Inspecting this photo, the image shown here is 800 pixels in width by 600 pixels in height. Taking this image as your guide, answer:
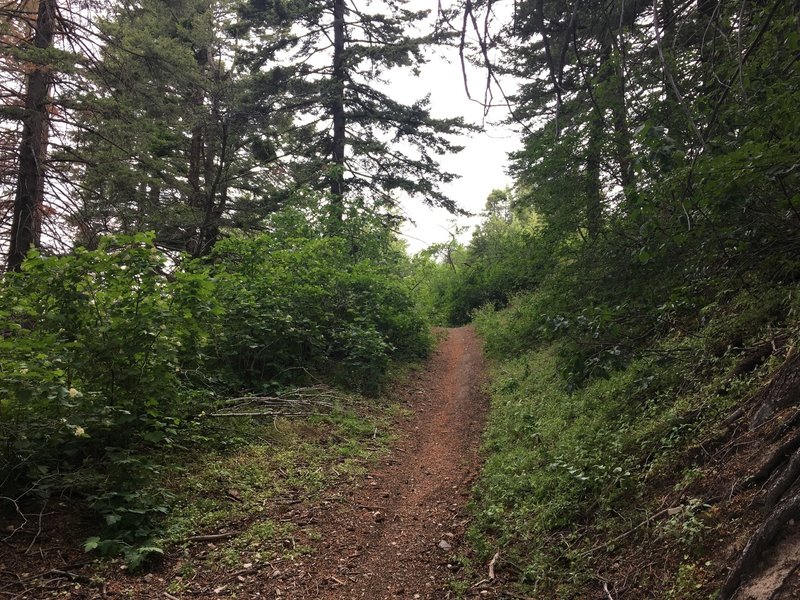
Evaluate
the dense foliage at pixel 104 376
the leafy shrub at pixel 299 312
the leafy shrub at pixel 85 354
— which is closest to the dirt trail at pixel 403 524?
the dense foliage at pixel 104 376

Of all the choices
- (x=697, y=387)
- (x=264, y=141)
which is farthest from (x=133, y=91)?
(x=697, y=387)

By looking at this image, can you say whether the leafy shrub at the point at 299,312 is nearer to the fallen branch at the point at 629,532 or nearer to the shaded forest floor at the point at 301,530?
the shaded forest floor at the point at 301,530

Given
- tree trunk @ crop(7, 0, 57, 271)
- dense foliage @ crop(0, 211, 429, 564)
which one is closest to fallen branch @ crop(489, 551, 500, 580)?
dense foliage @ crop(0, 211, 429, 564)

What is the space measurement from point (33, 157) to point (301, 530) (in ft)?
24.6

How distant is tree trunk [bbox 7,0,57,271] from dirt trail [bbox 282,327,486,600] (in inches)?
266

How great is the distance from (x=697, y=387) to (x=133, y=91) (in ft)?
32.5

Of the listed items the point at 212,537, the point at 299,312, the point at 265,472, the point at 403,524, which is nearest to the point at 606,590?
the point at 403,524

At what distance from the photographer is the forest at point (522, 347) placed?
2.79 m

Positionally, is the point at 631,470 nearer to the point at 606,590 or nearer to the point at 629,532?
the point at 629,532

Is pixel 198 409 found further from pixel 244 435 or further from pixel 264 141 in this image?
pixel 264 141

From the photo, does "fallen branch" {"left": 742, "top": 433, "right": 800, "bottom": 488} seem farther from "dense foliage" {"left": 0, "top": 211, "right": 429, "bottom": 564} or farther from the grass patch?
"dense foliage" {"left": 0, "top": 211, "right": 429, "bottom": 564}

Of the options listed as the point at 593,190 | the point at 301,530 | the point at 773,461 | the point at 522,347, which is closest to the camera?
the point at 773,461

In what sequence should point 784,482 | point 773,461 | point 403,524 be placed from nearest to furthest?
point 784,482 → point 773,461 → point 403,524

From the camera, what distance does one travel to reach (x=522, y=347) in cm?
1106
